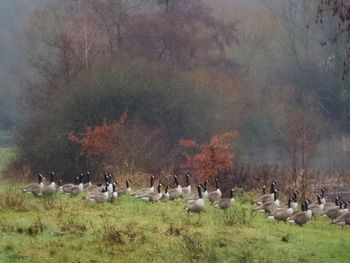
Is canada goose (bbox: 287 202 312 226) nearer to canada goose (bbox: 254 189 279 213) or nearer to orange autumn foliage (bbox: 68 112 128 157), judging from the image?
canada goose (bbox: 254 189 279 213)

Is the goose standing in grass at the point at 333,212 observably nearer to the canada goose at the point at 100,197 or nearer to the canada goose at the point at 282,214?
the canada goose at the point at 282,214

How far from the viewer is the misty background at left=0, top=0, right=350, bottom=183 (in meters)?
42.1

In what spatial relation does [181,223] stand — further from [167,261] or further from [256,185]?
[256,185]

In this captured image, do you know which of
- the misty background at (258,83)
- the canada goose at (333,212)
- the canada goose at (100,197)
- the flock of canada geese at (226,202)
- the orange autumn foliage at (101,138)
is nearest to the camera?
the flock of canada geese at (226,202)

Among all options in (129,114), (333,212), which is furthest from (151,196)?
(129,114)

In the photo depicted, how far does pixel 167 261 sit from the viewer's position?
45.1 feet

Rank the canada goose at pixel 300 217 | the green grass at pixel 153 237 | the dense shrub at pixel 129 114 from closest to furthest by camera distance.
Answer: the green grass at pixel 153 237 → the canada goose at pixel 300 217 → the dense shrub at pixel 129 114

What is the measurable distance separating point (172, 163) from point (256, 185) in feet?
20.1

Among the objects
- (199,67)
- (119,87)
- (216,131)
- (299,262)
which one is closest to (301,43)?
(199,67)

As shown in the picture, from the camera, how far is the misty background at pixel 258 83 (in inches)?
1658

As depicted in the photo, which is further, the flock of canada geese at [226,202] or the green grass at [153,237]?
the flock of canada geese at [226,202]

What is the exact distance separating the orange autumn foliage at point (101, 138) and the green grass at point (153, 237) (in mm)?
14769

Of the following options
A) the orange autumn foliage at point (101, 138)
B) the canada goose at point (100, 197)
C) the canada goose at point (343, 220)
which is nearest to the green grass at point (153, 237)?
the canada goose at point (343, 220)

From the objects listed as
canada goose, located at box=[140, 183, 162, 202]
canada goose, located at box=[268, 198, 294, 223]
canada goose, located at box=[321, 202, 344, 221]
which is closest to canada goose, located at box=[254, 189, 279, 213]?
canada goose, located at box=[268, 198, 294, 223]
